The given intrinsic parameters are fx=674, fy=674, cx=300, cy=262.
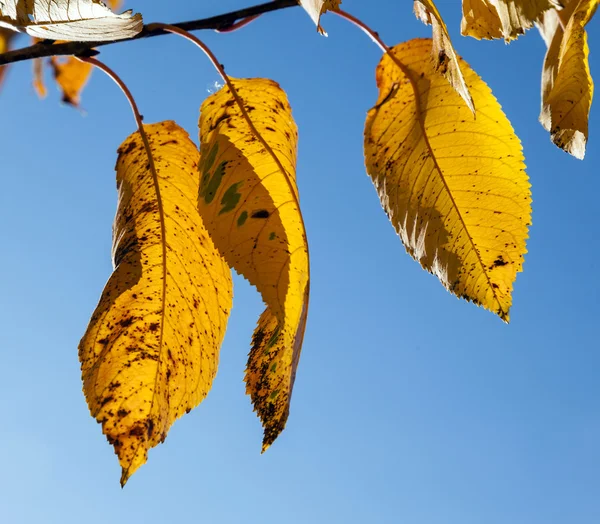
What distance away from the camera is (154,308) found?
57 centimetres

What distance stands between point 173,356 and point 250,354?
0.08 meters

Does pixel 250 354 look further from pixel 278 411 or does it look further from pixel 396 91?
pixel 396 91

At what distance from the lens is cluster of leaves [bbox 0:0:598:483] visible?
0.47 metres

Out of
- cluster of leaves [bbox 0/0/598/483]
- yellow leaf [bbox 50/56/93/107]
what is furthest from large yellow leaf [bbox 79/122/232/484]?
yellow leaf [bbox 50/56/93/107]

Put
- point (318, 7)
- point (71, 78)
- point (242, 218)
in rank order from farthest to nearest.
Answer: point (71, 78) < point (242, 218) < point (318, 7)

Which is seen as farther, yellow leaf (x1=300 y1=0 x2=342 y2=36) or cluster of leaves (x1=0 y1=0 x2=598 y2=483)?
cluster of leaves (x1=0 y1=0 x2=598 y2=483)

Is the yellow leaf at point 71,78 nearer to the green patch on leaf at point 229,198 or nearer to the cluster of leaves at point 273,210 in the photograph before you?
the cluster of leaves at point 273,210

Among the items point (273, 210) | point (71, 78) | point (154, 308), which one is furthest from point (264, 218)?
point (71, 78)

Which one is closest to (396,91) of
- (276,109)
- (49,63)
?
(276,109)

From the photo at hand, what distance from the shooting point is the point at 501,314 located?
505mm

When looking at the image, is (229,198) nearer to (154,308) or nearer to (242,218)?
(242,218)

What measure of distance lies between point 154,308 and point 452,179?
272 mm

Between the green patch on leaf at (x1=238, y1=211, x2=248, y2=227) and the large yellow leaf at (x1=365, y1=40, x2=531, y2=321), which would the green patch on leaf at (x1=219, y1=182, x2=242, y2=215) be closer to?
the green patch on leaf at (x1=238, y1=211, x2=248, y2=227)

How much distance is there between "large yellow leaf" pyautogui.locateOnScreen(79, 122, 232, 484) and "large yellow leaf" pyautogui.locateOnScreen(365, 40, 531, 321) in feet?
0.56
